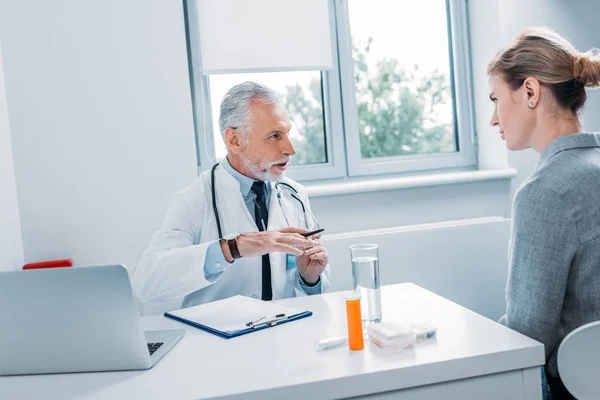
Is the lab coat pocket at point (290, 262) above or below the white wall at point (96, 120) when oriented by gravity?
below

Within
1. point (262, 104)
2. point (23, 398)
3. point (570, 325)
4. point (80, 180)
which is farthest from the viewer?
point (80, 180)

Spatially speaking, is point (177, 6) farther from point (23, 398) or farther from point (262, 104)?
point (23, 398)

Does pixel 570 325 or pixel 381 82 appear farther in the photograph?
pixel 381 82

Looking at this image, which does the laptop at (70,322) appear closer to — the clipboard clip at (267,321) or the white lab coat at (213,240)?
the clipboard clip at (267,321)

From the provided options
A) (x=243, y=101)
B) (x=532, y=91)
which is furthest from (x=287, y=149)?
(x=532, y=91)

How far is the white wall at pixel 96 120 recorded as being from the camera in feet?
7.51

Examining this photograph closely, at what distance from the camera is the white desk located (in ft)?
3.28

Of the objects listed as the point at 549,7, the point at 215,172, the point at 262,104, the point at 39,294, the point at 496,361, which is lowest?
the point at 496,361

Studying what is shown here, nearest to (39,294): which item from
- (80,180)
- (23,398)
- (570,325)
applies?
(23,398)

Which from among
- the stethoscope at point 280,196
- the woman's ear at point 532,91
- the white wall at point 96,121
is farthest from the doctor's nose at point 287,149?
the woman's ear at point 532,91

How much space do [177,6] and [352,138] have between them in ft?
3.39

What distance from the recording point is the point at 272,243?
1.55m

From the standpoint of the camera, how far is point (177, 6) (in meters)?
2.40

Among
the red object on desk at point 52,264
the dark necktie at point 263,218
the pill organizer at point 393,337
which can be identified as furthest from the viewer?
the red object on desk at point 52,264
